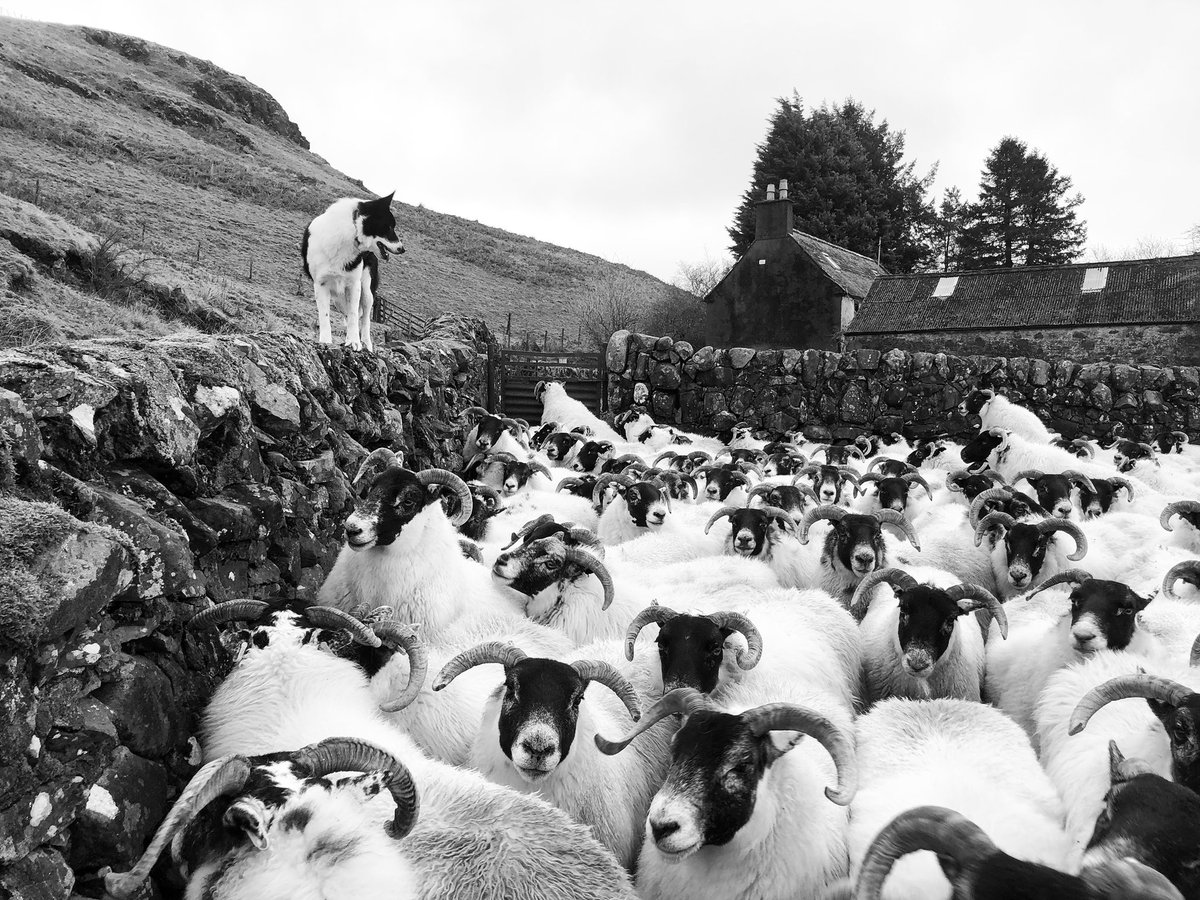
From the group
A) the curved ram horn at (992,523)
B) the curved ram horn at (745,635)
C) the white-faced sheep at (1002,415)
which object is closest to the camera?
the curved ram horn at (745,635)

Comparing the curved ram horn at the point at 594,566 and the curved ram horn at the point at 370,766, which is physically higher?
the curved ram horn at the point at 594,566

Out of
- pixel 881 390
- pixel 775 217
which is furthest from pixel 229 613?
pixel 775 217

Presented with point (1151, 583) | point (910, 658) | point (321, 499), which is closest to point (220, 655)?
point (321, 499)

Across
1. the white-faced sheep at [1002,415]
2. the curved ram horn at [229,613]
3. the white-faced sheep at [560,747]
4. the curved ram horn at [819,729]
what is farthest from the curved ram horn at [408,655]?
the white-faced sheep at [1002,415]

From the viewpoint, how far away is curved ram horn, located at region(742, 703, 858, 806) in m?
3.21

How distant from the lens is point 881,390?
17.9 meters

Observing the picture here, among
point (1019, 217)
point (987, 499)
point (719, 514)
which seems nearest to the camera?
point (719, 514)

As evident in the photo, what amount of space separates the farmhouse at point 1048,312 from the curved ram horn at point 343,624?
2685 centimetres

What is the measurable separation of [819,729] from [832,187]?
40966 mm

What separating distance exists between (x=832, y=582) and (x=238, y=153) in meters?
50.8

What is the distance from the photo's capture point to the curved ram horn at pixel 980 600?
5.49 metres

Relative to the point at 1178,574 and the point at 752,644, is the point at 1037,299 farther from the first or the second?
the point at 752,644

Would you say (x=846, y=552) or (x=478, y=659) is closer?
(x=478, y=659)

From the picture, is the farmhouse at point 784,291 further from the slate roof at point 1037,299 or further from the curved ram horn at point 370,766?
the curved ram horn at point 370,766
